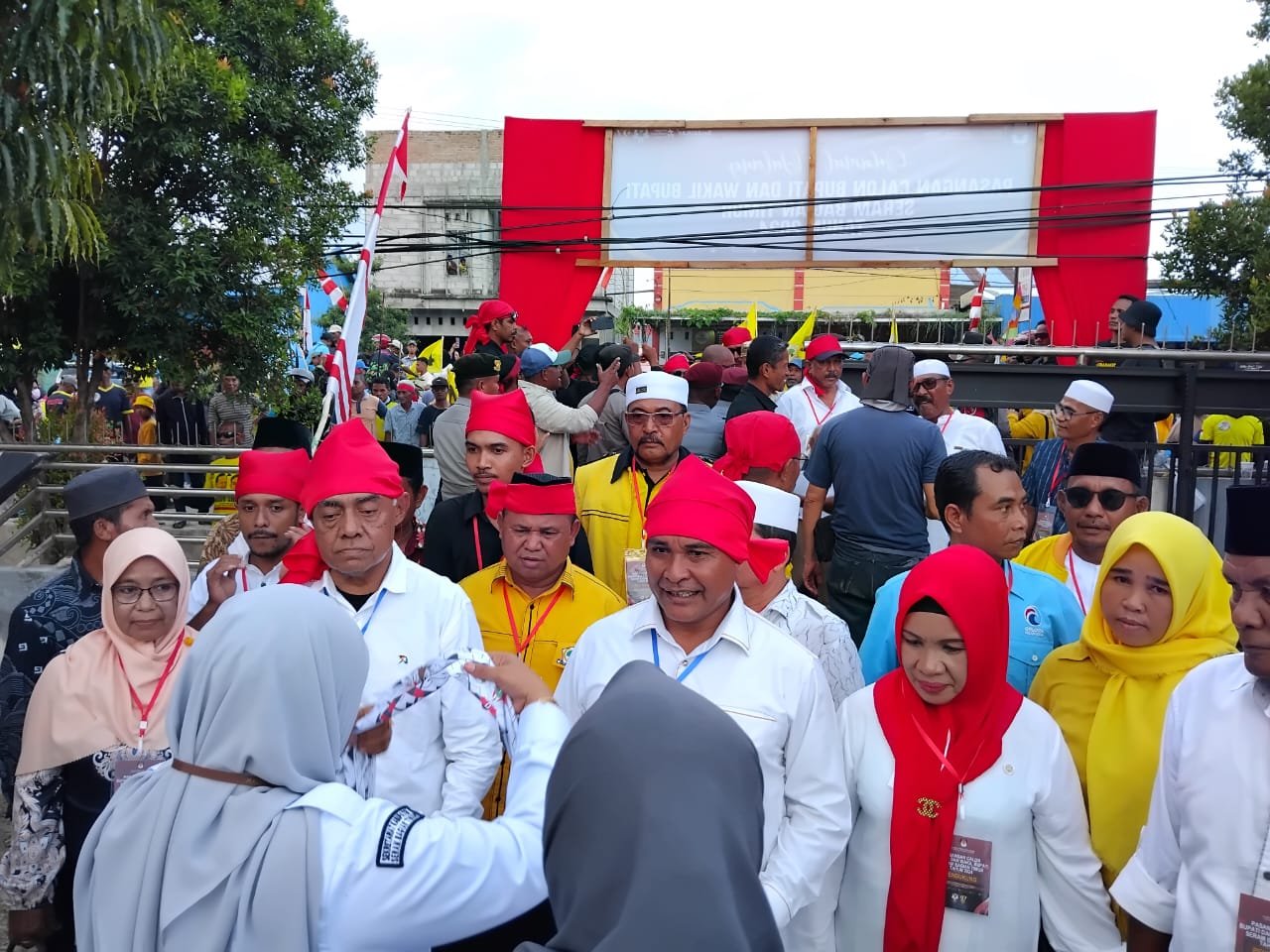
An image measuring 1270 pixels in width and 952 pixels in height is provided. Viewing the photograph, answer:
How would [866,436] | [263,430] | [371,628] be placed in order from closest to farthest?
[371,628] → [263,430] → [866,436]

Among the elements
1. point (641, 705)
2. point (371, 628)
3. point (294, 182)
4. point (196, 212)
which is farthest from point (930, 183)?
point (641, 705)

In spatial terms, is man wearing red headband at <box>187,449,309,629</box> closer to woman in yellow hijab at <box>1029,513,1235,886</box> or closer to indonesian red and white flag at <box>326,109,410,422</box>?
indonesian red and white flag at <box>326,109,410,422</box>

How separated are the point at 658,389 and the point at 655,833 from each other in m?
3.63

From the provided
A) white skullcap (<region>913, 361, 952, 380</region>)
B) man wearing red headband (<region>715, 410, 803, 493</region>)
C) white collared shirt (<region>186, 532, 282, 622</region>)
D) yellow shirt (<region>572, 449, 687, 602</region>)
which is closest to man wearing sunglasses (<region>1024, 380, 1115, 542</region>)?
white skullcap (<region>913, 361, 952, 380</region>)

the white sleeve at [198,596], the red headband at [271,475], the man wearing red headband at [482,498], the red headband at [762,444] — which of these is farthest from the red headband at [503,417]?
the white sleeve at [198,596]

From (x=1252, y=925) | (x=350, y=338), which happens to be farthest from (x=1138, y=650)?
(x=350, y=338)

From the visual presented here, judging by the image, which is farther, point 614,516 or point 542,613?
point 614,516

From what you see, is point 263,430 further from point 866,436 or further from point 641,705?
point 641,705

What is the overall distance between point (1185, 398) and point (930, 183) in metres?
4.34

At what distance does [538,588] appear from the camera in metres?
3.79

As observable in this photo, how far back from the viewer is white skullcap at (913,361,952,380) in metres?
6.72

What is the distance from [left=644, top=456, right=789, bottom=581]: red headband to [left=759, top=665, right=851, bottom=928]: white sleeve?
410mm

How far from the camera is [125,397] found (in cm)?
1662

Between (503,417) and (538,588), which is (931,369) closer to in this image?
(503,417)
